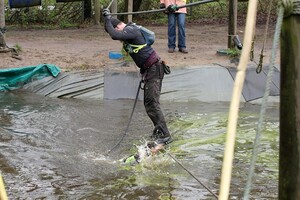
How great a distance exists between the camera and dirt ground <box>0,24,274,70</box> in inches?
446

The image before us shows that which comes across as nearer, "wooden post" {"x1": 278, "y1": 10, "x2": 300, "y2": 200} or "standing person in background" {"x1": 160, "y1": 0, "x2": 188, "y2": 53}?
"wooden post" {"x1": 278, "y1": 10, "x2": 300, "y2": 200}

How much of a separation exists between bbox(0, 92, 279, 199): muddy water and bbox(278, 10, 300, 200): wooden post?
2.20m

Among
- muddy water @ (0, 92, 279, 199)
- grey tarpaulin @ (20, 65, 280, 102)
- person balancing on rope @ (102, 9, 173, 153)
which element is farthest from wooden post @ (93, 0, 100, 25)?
person balancing on rope @ (102, 9, 173, 153)

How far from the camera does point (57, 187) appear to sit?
539 cm

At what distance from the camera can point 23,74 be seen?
10.7 metres

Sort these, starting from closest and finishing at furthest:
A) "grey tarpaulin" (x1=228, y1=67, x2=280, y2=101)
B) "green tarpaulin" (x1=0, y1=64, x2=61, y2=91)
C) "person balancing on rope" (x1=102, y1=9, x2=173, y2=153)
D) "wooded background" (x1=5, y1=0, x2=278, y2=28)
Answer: "person balancing on rope" (x1=102, y1=9, x2=173, y2=153) → "grey tarpaulin" (x1=228, y1=67, x2=280, y2=101) → "green tarpaulin" (x1=0, y1=64, x2=61, y2=91) → "wooded background" (x1=5, y1=0, x2=278, y2=28)

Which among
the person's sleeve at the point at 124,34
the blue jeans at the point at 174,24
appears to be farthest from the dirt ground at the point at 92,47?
the person's sleeve at the point at 124,34

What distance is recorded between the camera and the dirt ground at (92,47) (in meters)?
11.3

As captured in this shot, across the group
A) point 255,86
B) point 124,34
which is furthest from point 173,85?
point 124,34

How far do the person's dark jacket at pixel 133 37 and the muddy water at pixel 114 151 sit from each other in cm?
123

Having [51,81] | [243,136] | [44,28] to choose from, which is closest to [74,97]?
[51,81]

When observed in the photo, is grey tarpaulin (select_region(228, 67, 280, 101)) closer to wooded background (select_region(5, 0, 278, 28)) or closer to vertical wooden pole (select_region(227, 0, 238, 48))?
vertical wooden pole (select_region(227, 0, 238, 48))

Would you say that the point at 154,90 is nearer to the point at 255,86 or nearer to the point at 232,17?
the point at 255,86

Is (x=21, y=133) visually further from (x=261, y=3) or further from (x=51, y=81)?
(x=261, y=3)
